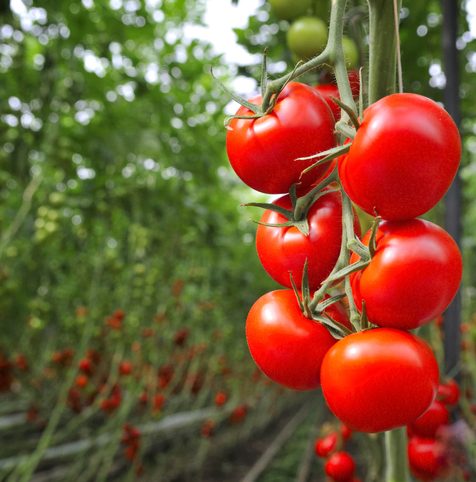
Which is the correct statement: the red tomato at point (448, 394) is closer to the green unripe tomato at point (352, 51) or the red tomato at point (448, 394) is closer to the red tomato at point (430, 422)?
the red tomato at point (430, 422)

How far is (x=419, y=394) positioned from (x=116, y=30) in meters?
1.59

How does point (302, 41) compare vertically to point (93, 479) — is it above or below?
above

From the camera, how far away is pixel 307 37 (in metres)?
0.74

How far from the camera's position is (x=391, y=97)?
0.39 m

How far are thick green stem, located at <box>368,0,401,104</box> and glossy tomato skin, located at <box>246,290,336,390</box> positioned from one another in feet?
0.62

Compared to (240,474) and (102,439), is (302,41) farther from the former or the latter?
(240,474)

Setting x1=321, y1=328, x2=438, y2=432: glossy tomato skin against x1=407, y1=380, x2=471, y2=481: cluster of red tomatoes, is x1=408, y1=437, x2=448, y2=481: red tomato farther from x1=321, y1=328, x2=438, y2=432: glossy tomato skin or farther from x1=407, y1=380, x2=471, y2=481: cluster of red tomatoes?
x1=321, y1=328, x2=438, y2=432: glossy tomato skin

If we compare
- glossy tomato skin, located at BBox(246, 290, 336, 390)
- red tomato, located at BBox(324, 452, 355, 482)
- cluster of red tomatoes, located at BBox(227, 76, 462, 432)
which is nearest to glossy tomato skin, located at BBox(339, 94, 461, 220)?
cluster of red tomatoes, located at BBox(227, 76, 462, 432)

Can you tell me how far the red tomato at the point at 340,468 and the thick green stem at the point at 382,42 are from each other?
0.58m

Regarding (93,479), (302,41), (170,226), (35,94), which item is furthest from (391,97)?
(93,479)

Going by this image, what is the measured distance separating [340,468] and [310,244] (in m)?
0.49

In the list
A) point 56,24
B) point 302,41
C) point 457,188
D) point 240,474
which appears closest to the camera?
point 302,41

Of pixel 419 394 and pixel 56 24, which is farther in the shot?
pixel 56 24

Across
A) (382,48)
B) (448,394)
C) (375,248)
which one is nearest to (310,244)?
(375,248)
